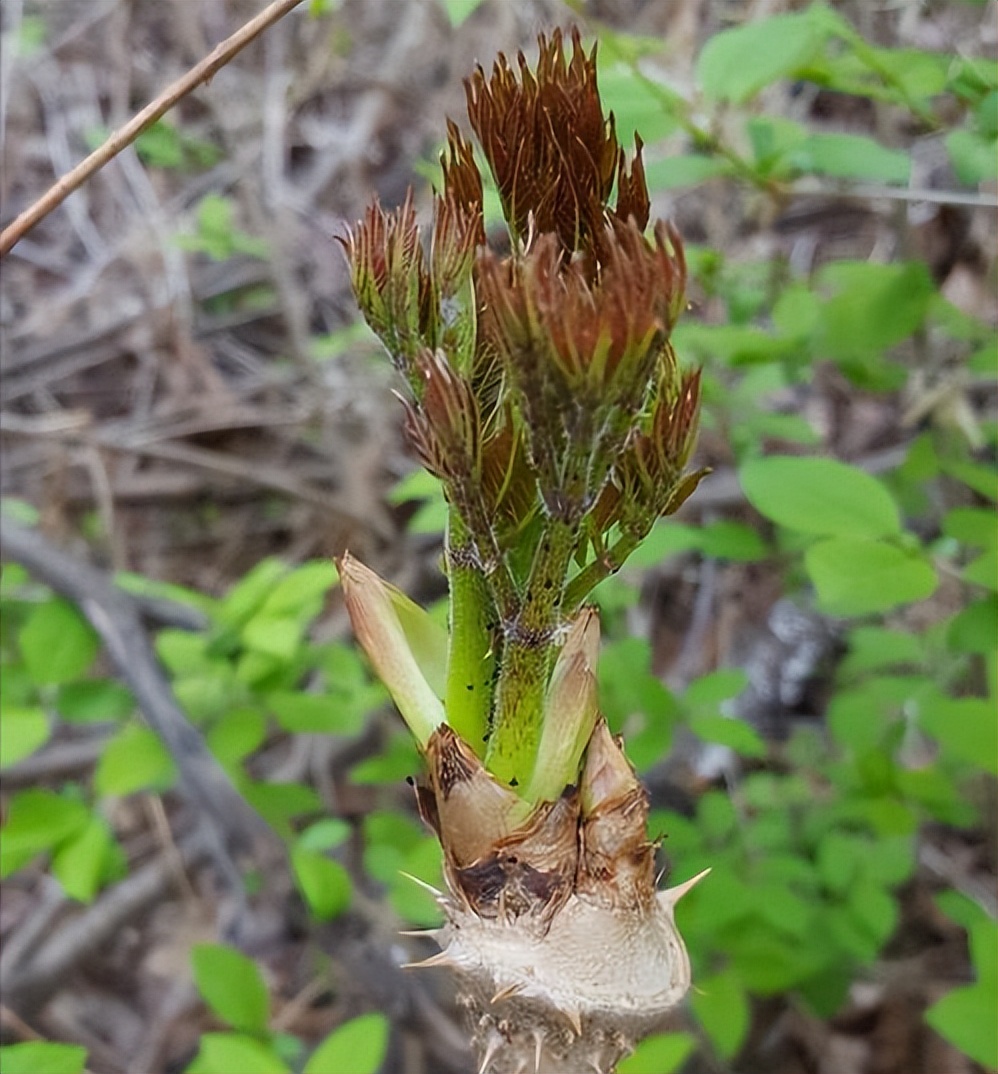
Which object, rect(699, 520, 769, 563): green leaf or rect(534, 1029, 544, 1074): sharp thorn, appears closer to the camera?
rect(534, 1029, 544, 1074): sharp thorn

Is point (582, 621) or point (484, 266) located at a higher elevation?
point (484, 266)

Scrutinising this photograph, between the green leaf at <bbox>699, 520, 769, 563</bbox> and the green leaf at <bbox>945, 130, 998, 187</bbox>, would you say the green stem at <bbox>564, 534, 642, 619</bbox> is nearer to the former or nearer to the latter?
the green leaf at <bbox>945, 130, 998, 187</bbox>

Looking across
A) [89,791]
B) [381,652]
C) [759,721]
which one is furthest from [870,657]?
[89,791]

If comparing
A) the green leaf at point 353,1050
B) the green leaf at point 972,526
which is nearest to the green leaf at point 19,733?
the green leaf at point 353,1050

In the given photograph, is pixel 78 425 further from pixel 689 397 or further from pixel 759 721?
pixel 689 397

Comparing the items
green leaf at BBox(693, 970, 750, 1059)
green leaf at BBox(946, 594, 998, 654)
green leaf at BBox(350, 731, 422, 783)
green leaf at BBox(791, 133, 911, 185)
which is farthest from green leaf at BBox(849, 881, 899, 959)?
green leaf at BBox(791, 133, 911, 185)

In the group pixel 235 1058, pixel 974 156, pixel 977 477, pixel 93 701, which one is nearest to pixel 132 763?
pixel 93 701

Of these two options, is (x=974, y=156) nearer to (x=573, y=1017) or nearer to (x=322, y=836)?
(x=573, y=1017)
